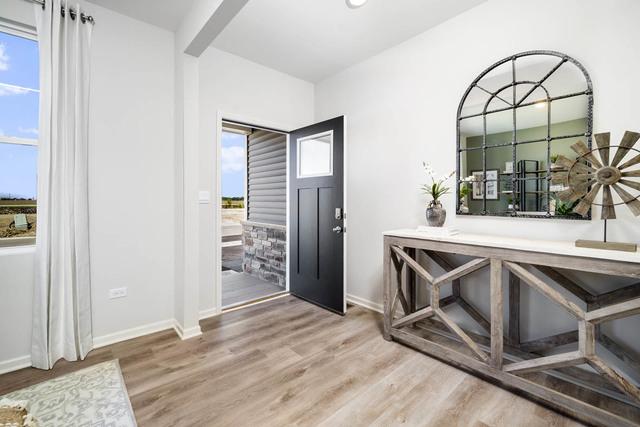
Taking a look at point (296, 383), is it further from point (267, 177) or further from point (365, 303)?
point (267, 177)

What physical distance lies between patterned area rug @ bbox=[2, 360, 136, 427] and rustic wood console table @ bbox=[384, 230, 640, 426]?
195 centimetres

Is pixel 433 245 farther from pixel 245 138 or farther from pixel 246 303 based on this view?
pixel 245 138

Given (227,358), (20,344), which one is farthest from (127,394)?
(20,344)

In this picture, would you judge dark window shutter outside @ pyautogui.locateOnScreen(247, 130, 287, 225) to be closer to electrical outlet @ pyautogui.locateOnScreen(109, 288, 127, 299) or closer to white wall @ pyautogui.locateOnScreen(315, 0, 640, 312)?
white wall @ pyautogui.locateOnScreen(315, 0, 640, 312)

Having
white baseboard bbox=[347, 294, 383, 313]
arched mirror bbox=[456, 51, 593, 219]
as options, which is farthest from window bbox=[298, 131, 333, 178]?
white baseboard bbox=[347, 294, 383, 313]

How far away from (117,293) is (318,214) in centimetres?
203

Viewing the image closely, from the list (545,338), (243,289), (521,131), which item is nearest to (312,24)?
(521,131)

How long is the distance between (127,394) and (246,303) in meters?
1.59

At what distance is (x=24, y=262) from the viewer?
6.87 feet

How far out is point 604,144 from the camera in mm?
1648

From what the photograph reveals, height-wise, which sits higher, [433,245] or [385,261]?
[433,245]

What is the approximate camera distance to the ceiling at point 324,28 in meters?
2.34

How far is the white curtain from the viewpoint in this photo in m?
2.05

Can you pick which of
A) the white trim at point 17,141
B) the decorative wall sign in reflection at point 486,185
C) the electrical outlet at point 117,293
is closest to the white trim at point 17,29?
the white trim at point 17,141
